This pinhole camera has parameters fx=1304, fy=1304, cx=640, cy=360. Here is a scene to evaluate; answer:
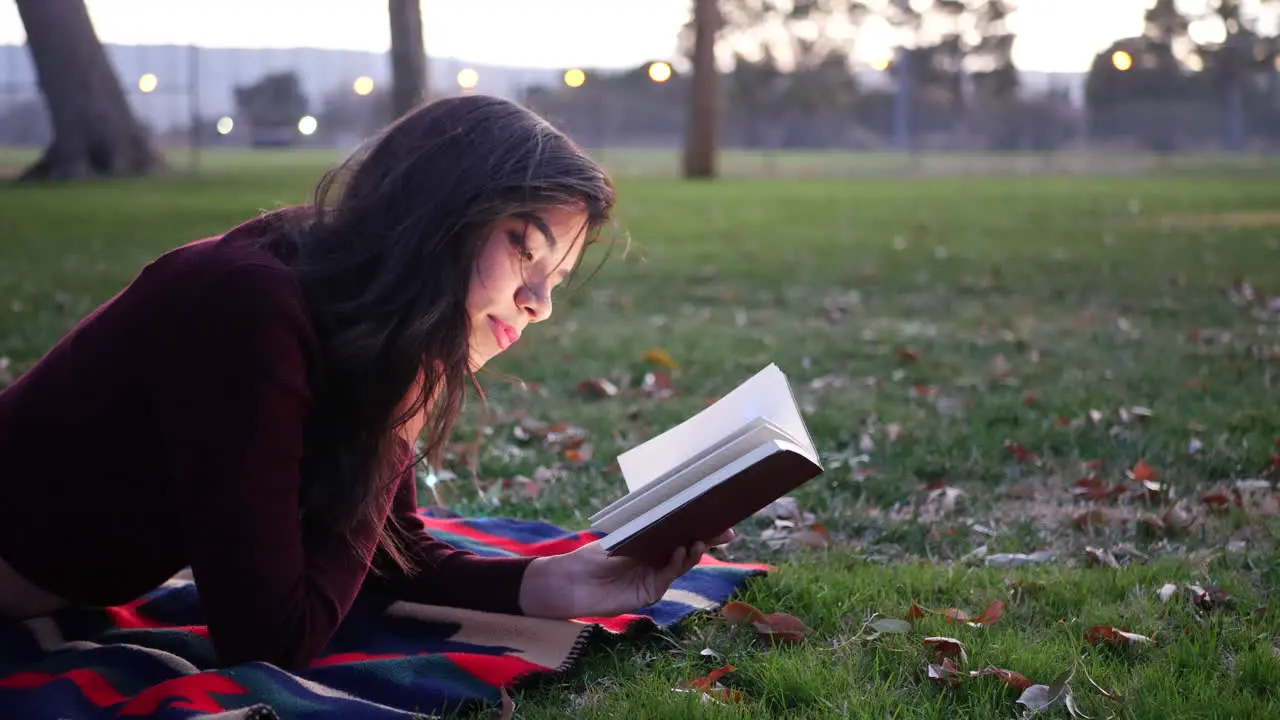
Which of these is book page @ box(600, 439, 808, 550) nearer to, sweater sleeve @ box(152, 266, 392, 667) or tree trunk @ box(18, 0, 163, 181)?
sweater sleeve @ box(152, 266, 392, 667)

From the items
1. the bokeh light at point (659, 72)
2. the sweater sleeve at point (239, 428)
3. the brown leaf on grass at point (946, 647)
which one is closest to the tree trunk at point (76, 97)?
the bokeh light at point (659, 72)

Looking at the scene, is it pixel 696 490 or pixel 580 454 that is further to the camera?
pixel 580 454

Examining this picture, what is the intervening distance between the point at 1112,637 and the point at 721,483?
940 mm

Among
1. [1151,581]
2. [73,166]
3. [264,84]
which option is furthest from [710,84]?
[1151,581]

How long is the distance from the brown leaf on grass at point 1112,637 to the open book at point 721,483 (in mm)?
753

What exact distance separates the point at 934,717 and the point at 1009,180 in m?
22.0

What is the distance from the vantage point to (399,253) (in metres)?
2.00

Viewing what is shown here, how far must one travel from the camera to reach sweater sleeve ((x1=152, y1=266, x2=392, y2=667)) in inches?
75.0

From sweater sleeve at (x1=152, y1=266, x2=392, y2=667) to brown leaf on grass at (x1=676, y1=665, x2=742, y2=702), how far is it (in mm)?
719

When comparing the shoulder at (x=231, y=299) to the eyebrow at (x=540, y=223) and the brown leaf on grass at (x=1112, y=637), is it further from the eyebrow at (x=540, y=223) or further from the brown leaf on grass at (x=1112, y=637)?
the brown leaf on grass at (x=1112, y=637)

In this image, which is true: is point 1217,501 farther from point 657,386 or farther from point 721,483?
point 657,386

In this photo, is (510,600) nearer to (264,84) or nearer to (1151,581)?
(1151,581)

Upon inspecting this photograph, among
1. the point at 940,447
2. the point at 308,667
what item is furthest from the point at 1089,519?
the point at 308,667

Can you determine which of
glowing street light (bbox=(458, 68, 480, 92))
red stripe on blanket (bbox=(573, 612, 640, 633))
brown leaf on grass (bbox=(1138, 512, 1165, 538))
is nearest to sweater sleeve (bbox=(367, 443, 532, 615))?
red stripe on blanket (bbox=(573, 612, 640, 633))
